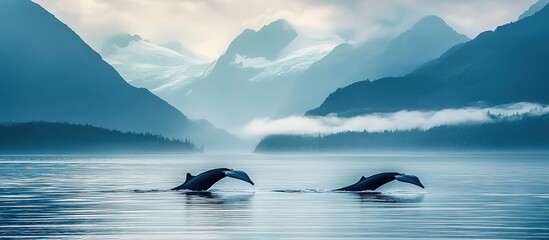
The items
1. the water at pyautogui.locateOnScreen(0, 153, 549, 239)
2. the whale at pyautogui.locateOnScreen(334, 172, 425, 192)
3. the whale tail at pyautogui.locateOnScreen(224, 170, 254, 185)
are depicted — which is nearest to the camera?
the water at pyautogui.locateOnScreen(0, 153, 549, 239)

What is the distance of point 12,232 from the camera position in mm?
45031

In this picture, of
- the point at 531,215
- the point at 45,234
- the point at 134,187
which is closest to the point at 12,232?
the point at 45,234

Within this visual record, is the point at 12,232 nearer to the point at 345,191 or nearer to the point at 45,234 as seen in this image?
the point at 45,234

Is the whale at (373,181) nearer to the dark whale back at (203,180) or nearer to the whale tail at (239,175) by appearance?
the dark whale back at (203,180)

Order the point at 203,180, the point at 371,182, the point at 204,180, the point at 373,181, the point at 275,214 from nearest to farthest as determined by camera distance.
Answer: the point at 275,214 < the point at 373,181 < the point at 371,182 < the point at 204,180 < the point at 203,180

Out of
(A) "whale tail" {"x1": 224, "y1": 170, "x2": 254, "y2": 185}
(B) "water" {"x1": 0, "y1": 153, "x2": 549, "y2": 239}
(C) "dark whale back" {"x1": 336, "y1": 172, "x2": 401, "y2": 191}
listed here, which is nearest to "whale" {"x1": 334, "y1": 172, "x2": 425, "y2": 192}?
(C) "dark whale back" {"x1": 336, "y1": 172, "x2": 401, "y2": 191}

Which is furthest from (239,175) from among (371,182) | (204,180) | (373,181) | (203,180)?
(371,182)

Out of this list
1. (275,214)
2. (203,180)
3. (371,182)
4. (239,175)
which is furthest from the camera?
(203,180)

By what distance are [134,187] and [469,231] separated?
139 ft

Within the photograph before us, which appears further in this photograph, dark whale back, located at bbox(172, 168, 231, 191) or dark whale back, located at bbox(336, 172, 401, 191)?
dark whale back, located at bbox(172, 168, 231, 191)

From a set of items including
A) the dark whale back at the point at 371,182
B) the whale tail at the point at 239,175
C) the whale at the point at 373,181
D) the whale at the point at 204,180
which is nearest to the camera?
the whale tail at the point at 239,175

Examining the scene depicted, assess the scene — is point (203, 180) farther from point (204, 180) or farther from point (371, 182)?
point (371, 182)

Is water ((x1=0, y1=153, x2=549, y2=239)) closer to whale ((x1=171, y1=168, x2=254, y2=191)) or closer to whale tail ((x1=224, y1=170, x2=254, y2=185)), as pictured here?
whale ((x1=171, y1=168, x2=254, y2=191))

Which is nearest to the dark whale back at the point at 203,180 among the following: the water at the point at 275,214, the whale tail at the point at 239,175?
the water at the point at 275,214
